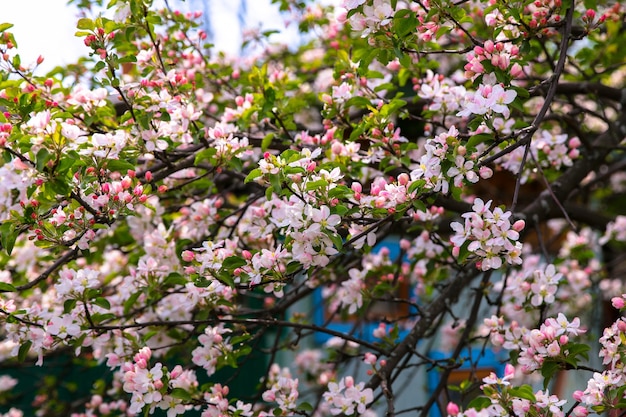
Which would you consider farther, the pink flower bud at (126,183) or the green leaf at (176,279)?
the green leaf at (176,279)

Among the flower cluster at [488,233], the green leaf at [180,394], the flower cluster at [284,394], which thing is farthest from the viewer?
the flower cluster at [284,394]

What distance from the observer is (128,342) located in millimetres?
2189

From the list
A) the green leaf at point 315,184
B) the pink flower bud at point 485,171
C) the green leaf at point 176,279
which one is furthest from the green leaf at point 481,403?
the green leaf at point 176,279

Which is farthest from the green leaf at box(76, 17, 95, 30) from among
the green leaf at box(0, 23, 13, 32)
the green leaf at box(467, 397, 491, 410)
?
the green leaf at box(467, 397, 491, 410)

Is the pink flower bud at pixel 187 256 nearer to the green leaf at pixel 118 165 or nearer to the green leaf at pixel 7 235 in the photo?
the green leaf at pixel 118 165

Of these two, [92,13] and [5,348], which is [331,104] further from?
[5,348]

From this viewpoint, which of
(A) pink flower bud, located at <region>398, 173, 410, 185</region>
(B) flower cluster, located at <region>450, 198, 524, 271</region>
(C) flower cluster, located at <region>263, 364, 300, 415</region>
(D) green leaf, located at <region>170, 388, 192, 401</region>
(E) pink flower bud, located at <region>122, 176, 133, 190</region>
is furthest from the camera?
(C) flower cluster, located at <region>263, 364, 300, 415</region>

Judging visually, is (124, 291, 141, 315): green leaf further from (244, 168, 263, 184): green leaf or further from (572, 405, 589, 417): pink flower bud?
(572, 405, 589, 417): pink flower bud

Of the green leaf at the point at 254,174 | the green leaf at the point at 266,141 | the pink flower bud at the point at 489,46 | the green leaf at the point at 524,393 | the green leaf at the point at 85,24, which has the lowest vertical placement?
the green leaf at the point at 524,393

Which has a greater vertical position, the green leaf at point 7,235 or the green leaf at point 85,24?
the green leaf at point 85,24

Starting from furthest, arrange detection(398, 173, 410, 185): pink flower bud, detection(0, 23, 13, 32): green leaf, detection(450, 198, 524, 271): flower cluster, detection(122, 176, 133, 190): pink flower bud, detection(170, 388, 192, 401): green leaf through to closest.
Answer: detection(0, 23, 13, 32): green leaf → detection(170, 388, 192, 401): green leaf → detection(122, 176, 133, 190): pink flower bud → detection(398, 173, 410, 185): pink flower bud → detection(450, 198, 524, 271): flower cluster

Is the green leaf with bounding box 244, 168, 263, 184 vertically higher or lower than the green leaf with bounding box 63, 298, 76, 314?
higher

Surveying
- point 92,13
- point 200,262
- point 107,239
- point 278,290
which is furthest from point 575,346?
point 92,13

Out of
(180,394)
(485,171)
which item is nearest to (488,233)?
(485,171)
